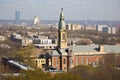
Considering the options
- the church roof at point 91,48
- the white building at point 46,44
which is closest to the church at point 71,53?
the church roof at point 91,48

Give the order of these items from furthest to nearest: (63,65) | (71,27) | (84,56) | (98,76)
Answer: (71,27) < (84,56) < (63,65) < (98,76)

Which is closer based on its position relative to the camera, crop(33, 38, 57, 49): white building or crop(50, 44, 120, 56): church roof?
crop(50, 44, 120, 56): church roof

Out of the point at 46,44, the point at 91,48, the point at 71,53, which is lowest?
the point at 46,44

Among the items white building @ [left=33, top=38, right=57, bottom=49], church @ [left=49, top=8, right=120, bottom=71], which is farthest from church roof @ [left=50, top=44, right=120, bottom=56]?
white building @ [left=33, top=38, right=57, bottom=49]

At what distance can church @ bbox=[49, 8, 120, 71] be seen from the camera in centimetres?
2558

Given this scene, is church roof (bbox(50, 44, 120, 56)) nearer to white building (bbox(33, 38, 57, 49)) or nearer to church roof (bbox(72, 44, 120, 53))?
church roof (bbox(72, 44, 120, 53))

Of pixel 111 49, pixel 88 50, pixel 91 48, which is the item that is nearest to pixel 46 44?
pixel 111 49

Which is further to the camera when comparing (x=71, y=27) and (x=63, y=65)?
(x=71, y=27)

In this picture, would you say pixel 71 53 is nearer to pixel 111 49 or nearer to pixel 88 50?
pixel 88 50

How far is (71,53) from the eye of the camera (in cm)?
2567

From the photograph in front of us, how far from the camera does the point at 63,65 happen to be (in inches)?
1008

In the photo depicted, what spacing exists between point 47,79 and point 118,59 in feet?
31.7

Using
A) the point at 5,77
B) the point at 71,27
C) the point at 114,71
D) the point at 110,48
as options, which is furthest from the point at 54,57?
the point at 71,27

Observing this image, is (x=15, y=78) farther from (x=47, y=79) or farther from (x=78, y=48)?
(x=78, y=48)
